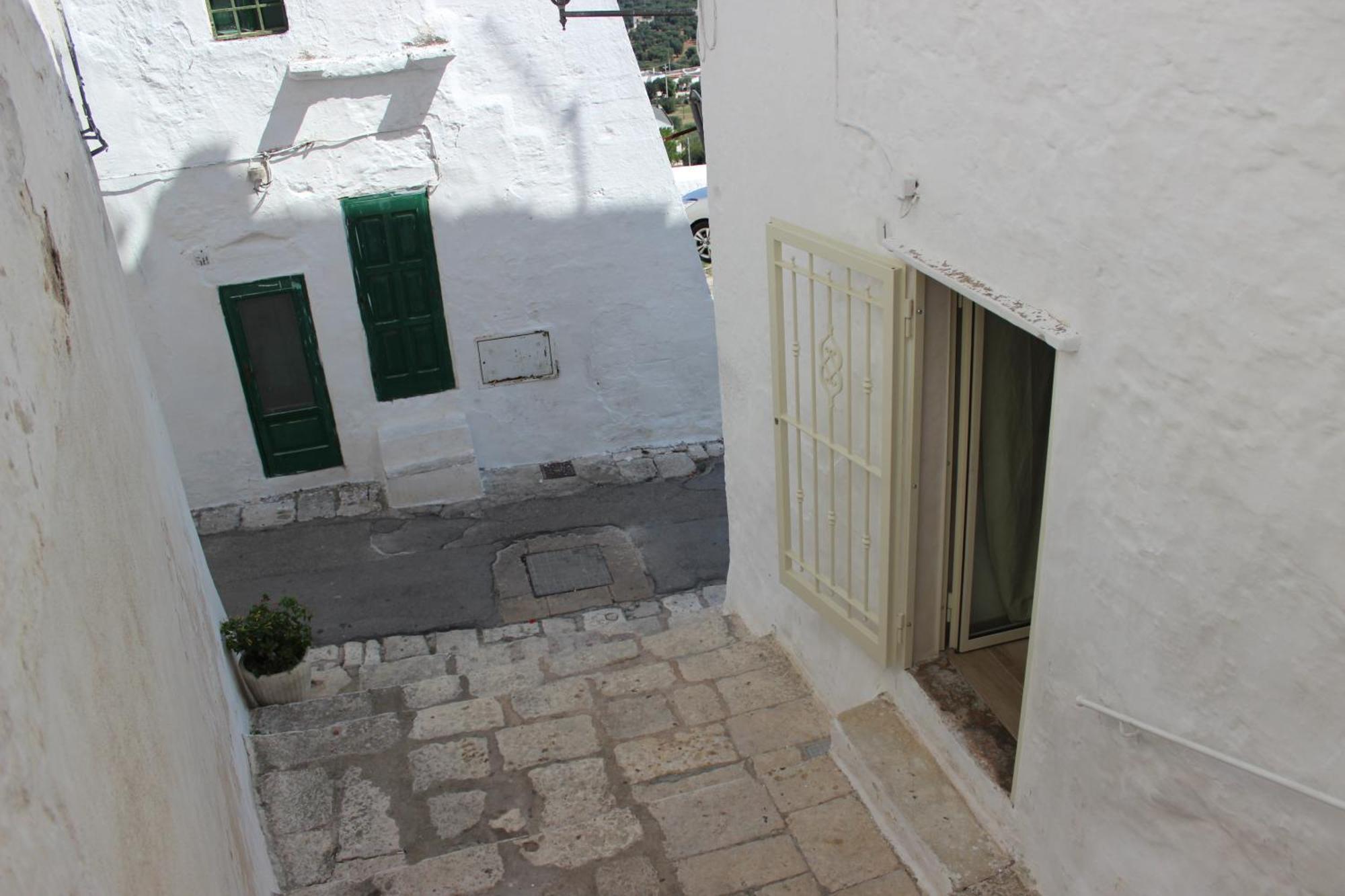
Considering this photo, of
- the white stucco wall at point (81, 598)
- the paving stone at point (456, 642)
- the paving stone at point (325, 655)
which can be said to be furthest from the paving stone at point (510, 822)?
the paving stone at point (325, 655)

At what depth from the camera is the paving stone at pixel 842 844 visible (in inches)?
167

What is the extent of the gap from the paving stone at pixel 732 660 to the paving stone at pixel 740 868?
1.47 m

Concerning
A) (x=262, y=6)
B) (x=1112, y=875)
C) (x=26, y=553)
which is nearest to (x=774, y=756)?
(x=1112, y=875)

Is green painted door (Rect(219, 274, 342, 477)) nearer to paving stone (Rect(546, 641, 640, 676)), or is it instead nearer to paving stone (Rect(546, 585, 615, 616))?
paving stone (Rect(546, 585, 615, 616))

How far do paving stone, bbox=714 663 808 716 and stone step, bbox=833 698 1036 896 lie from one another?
0.75 m

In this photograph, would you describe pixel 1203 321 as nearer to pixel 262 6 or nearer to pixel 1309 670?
pixel 1309 670

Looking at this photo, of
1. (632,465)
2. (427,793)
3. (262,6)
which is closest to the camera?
(427,793)

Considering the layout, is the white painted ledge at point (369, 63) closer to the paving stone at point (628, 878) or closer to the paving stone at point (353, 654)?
the paving stone at point (353, 654)

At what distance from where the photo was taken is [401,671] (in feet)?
22.9

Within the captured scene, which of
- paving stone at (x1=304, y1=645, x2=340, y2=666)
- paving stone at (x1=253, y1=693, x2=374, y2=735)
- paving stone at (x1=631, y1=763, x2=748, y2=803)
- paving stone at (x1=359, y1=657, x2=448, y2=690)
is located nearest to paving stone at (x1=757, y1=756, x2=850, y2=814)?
paving stone at (x1=631, y1=763, x2=748, y2=803)

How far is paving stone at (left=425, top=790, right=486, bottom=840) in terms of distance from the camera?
472cm

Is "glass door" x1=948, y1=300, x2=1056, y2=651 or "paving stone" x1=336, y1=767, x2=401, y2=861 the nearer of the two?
"glass door" x1=948, y1=300, x2=1056, y2=651

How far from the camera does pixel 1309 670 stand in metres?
2.58

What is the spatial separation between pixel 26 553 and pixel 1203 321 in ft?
8.14
